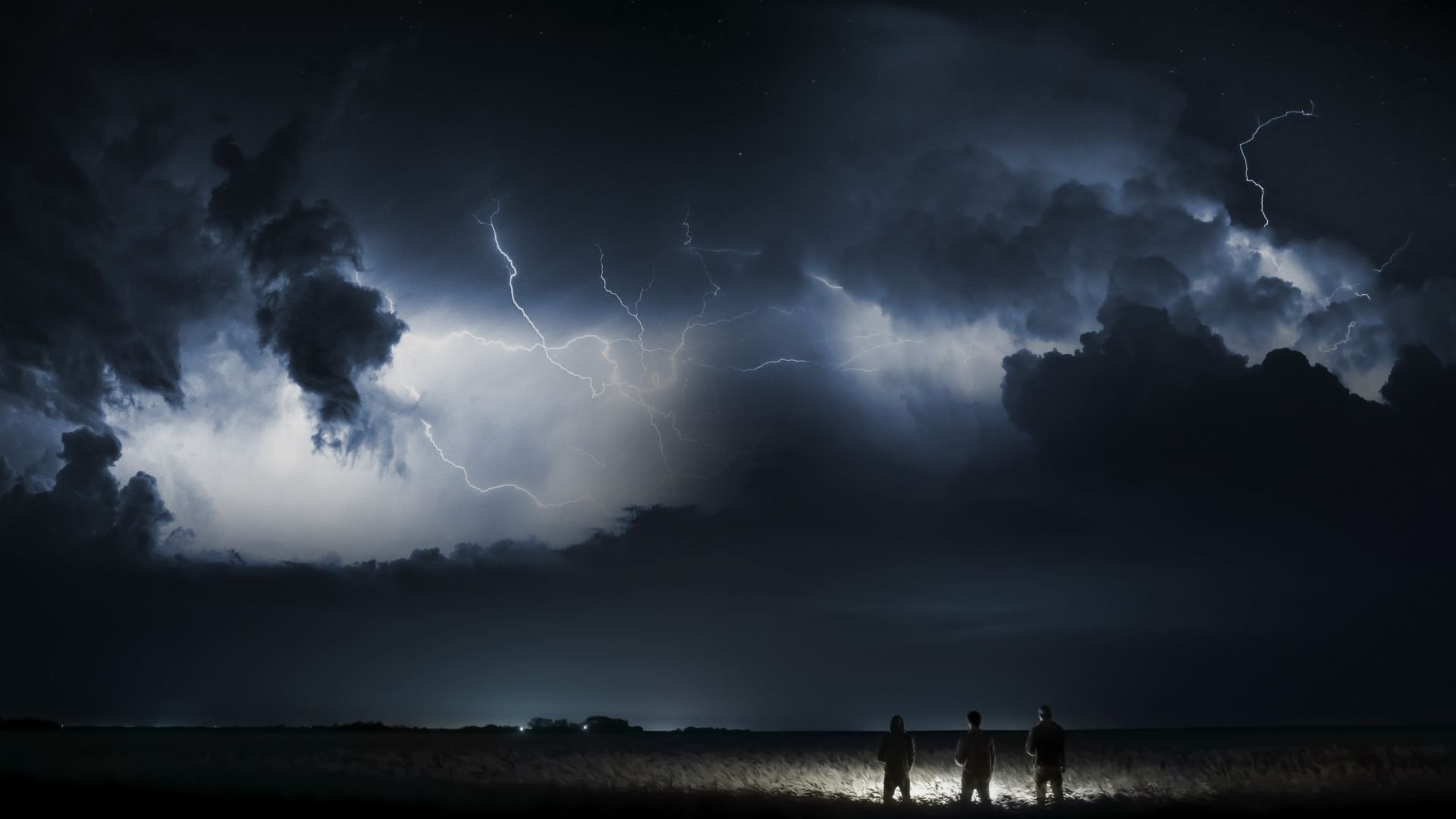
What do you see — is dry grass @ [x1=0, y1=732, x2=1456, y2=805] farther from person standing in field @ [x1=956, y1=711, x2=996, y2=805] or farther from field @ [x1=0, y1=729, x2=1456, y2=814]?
person standing in field @ [x1=956, y1=711, x2=996, y2=805]

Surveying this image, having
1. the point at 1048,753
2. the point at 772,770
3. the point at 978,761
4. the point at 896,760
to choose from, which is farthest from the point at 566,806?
the point at 772,770

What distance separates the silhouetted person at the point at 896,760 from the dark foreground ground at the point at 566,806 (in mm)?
350

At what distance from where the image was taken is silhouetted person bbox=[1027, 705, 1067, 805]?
1817cm

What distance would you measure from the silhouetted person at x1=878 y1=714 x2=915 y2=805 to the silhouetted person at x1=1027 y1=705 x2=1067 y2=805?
2.17 meters

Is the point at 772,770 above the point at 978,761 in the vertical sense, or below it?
below

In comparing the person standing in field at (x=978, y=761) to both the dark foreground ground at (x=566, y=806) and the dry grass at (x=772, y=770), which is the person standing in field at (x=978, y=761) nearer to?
the dark foreground ground at (x=566, y=806)

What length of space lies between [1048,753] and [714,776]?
→ 35.7 ft

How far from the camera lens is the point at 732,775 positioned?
87.3 feet

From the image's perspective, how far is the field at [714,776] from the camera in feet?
66.5

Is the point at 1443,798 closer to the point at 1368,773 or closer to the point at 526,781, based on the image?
the point at 1368,773

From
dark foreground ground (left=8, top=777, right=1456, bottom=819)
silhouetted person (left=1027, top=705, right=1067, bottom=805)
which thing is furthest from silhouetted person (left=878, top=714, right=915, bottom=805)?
silhouetted person (left=1027, top=705, right=1067, bottom=805)

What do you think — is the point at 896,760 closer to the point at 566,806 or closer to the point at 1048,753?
the point at 1048,753

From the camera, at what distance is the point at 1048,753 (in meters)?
18.3

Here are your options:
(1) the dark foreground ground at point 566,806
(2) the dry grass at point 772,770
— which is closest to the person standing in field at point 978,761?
(1) the dark foreground ground at point 566,806
